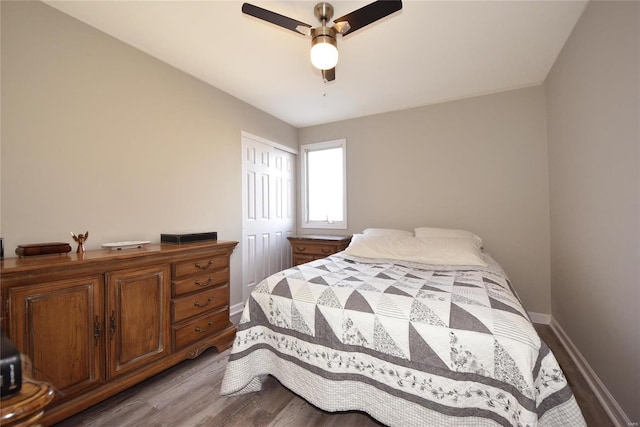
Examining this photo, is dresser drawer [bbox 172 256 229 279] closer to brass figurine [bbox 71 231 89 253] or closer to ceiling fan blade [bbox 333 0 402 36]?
brass figurine [bbox 71 231 89 253]

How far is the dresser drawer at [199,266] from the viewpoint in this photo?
202cm

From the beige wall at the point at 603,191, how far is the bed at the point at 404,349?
59 cm

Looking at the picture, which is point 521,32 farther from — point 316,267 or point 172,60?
point 172,60

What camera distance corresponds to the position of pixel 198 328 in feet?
7.07

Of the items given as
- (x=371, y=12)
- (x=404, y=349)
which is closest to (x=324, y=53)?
(x=371, y=12)

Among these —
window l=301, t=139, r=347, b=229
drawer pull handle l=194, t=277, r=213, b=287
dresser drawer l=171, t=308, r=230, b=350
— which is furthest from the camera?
window l=301, t=139, r=347, b=229

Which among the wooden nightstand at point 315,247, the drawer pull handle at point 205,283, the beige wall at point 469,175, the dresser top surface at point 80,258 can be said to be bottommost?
the drawer pull handle at point 205,283

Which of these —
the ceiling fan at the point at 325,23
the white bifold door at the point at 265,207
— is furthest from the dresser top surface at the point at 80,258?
the ceiling fan at the point at 325,23

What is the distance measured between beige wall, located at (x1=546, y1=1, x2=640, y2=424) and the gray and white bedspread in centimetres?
61

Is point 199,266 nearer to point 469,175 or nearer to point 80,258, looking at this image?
point 80,258

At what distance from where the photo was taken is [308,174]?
425cm

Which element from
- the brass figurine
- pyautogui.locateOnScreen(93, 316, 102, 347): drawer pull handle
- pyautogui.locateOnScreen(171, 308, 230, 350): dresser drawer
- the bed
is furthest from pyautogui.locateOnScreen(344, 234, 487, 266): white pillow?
the brass figurine

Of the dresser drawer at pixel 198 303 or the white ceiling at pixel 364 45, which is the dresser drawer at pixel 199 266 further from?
the white ceiling at pixel 364 45

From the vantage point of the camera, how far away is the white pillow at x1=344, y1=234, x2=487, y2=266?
7.39 ft
